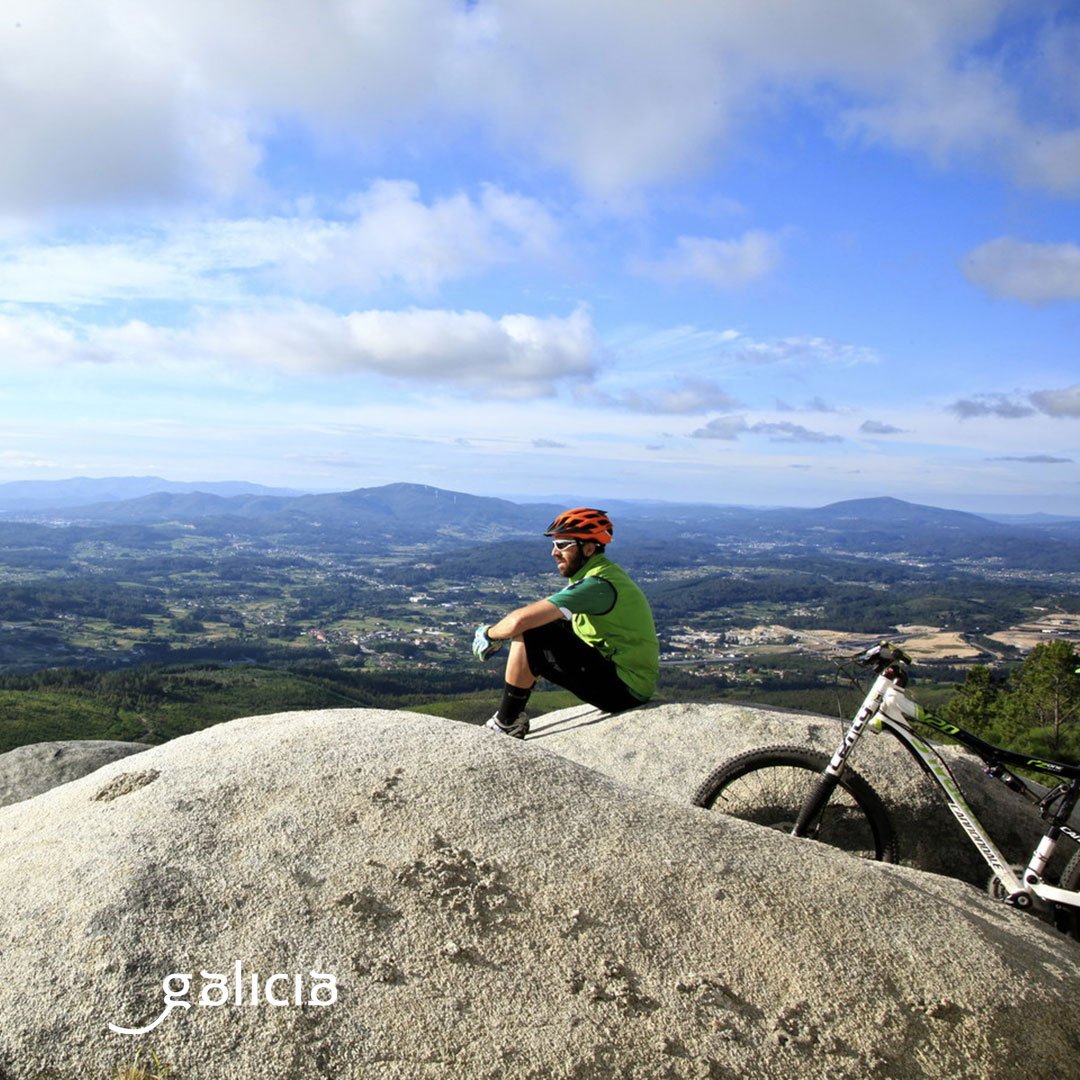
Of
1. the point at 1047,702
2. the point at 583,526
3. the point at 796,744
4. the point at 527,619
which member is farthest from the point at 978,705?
the point at 527,619

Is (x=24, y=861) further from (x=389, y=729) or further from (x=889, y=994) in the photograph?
(x=889, y=994)

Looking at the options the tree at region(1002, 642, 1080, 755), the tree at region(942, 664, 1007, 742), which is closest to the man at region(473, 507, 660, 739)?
the tree at region(1002, 642, 1080, 755)

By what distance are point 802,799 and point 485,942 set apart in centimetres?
444

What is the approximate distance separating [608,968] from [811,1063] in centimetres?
113

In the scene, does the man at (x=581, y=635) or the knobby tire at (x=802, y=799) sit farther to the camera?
the man at (x=581, y=635)

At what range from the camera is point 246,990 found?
14.0 feet

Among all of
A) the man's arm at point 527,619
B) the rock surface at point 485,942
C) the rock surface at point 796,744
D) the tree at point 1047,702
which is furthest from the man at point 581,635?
the tree at point 1047,702

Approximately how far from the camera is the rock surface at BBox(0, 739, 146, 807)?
10.2 meters

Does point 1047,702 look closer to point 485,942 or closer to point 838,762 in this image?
point 838,762

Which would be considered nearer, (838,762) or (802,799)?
(838,762)

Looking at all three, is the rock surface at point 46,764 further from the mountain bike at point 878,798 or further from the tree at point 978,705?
the tree at point 978,705

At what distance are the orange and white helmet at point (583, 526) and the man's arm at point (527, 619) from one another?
3.11 ft

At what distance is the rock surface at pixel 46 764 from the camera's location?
10.2 metres

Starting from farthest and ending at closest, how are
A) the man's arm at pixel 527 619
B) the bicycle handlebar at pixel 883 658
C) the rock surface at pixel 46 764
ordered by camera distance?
1. the rock surface at pixel 46 764
2. the man's arm at pixel 527 619
3. the bicycle handlebar at pixel 883 658
